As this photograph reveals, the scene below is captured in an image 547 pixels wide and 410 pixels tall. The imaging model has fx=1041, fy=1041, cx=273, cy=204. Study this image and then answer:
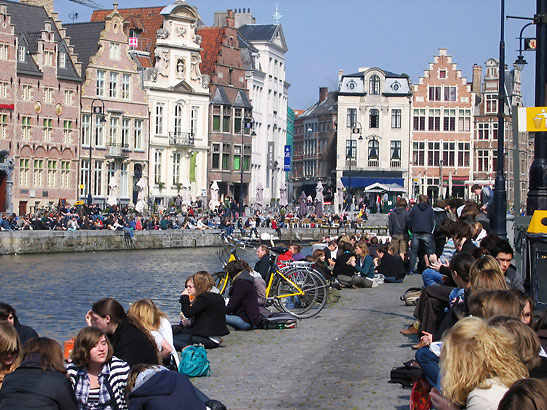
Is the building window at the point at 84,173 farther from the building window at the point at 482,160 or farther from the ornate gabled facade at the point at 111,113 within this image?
the building window at the point at 482,160

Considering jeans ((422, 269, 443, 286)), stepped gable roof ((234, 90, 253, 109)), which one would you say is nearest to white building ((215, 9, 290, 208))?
stepped gable roof ((234, 90, 253, 109))

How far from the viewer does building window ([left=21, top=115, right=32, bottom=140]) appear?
57906mm

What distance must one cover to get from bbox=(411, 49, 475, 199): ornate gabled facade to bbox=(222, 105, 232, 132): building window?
56.4 feet

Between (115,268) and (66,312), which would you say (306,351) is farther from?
(115,268)

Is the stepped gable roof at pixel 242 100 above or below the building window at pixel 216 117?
above

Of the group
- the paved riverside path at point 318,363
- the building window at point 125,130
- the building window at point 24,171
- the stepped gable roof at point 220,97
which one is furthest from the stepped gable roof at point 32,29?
the paved riverside path at point 318,363

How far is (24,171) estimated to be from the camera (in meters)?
57.7

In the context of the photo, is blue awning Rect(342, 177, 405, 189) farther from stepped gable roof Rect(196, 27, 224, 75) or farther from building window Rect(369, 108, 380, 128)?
stepped gable roof Rect(196, 27, 224, 75)

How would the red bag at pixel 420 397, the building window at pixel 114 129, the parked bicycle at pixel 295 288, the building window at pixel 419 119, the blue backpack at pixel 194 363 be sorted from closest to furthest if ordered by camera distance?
the red bag at pixel 420 397 → the blue backpack at pixel 194 363 → the parked bicycle at pixel 295 288 → the building window at pixel 114 129 → the building window at pixel 419 119

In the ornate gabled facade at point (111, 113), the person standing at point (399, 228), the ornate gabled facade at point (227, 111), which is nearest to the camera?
the person standing at point (399, 228)

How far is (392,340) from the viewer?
12.7m

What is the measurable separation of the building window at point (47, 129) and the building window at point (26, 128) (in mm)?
1102

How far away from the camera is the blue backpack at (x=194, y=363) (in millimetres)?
10305

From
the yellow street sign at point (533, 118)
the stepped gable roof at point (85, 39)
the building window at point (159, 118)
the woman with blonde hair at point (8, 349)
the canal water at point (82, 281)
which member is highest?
the stepped gable roof at point (85, 39)
